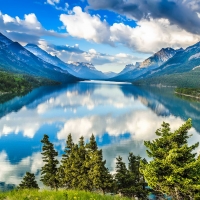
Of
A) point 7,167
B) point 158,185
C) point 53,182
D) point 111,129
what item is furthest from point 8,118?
point 158,185

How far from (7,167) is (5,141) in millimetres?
23165

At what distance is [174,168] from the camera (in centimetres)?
1866

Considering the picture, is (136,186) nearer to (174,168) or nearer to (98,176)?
(98,176)

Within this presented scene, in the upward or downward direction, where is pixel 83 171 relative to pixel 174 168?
downward

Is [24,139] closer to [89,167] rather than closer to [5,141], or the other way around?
[5,141]

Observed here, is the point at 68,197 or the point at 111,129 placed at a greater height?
the point at 68,197

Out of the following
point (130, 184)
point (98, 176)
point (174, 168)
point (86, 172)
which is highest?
point (174, 168)

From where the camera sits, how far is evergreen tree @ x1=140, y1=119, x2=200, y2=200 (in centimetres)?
1852

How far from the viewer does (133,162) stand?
38000mm

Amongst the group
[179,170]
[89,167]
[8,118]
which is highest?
[179,170]

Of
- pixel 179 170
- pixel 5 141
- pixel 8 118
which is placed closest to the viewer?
pixel 179 170

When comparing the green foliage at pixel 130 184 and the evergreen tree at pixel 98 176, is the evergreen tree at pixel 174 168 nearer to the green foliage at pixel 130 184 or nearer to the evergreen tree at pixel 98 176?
the evergreen tree at pixel 98 176

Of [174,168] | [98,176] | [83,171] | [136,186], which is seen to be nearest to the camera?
[174,168]

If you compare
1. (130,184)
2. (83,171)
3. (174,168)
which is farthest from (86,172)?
(174,168)
